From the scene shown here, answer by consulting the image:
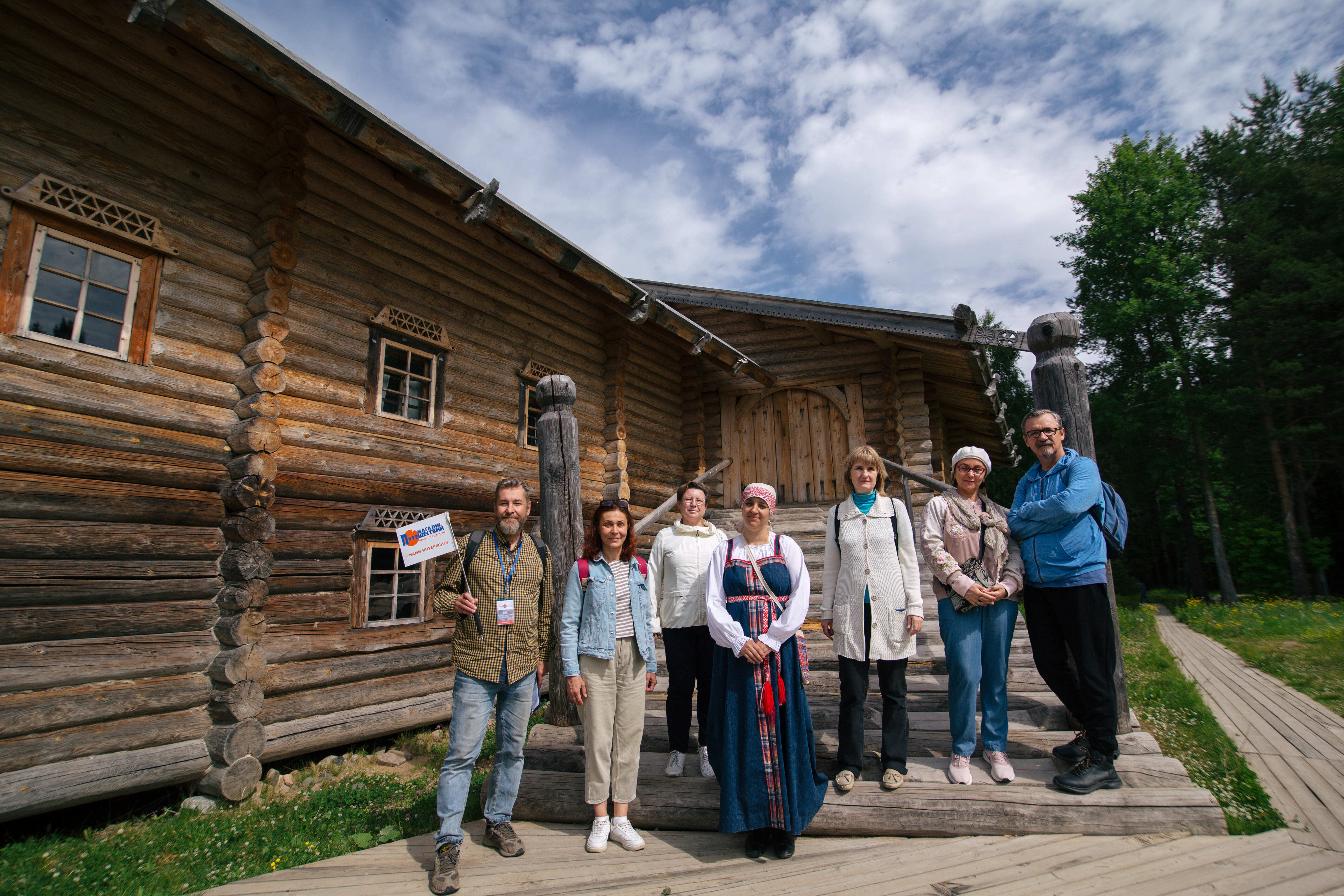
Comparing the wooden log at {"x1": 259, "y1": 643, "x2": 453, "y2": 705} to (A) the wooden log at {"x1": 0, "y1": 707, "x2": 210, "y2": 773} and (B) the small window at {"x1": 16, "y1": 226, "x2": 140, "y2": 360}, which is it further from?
(B) the small window at {"x1": 16, "y1": 226, "x2": 140, "y2": 360}

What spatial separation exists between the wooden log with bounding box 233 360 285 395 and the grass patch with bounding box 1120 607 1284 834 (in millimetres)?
6720

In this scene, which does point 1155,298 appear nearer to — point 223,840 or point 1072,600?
point 1072,600

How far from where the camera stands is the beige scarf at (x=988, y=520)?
3.58 m

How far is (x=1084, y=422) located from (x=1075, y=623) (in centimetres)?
147

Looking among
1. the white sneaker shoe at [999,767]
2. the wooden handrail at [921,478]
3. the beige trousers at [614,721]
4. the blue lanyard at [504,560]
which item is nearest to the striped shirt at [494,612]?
the blue lanyard at [504,560]

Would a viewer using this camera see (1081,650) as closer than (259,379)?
Yes

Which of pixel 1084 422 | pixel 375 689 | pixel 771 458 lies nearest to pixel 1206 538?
pixel 771 458

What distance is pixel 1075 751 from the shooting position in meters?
3.42

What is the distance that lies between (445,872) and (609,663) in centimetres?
120

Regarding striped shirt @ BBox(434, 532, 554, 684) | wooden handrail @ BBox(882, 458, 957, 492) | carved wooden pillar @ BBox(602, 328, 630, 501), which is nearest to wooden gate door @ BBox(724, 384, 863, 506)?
wooden handrail @ BBox(882, 458, 957, 492)

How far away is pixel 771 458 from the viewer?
11109 millimetres

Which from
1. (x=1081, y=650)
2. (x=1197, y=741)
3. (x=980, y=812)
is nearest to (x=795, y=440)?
(x=1197, y=741)

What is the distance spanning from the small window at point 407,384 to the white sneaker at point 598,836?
445 cm

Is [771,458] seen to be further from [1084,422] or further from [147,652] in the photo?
[147,652]
